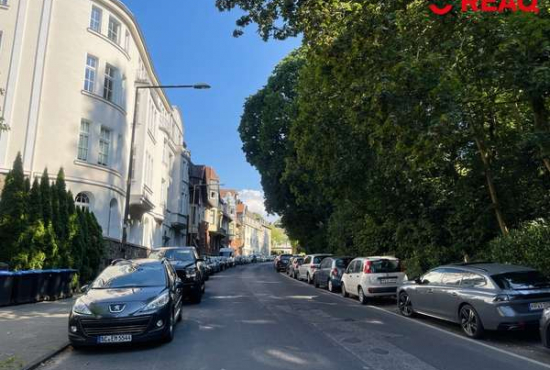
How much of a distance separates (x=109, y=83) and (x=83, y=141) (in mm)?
3612

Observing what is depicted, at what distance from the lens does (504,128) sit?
14.6 metres

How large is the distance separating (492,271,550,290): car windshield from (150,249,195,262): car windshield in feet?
32.2

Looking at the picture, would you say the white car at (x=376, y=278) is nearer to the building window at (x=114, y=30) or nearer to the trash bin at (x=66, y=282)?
the trash bin at (x=66, y=282)

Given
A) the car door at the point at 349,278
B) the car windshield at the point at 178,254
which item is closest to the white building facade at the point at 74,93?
the car windshield at the point at 178,254

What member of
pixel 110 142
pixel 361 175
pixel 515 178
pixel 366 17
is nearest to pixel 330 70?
pixel 366 17

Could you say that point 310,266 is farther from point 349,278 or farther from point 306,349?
point 306,349

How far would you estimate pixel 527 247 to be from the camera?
1169 cm

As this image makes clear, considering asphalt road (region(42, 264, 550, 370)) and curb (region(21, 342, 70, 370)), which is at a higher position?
asphalt road (region(42, 264, 550, 370))

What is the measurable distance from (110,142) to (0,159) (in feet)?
16.6

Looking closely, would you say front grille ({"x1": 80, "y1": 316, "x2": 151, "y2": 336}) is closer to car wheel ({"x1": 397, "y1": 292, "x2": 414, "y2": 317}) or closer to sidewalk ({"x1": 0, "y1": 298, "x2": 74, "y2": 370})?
sidewalk ({"x1": 0, "y1": 298, "x2": 74, "y2": 370})

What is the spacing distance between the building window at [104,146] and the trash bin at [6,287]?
34.9 feet

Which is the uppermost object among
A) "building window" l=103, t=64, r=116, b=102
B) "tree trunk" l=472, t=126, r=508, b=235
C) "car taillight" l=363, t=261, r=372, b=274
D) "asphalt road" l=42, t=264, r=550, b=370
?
"building window" l=103, t=64, r=116, b=102

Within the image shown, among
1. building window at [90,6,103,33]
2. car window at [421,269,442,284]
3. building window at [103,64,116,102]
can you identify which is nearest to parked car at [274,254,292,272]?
building window at [103,64,116,102]
